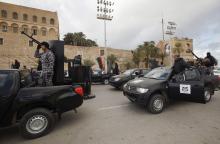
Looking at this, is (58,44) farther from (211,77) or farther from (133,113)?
(211,77)

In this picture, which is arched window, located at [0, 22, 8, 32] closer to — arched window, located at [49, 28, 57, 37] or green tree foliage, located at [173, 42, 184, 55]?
arched window, located at [49, 28, 57, 37]

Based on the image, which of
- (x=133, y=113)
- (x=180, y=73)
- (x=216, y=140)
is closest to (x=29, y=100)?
(x=133, y=113)

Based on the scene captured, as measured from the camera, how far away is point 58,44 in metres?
5.29

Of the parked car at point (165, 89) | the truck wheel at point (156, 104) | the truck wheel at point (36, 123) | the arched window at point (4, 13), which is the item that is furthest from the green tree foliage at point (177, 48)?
the truck wheel at point (36, 123)

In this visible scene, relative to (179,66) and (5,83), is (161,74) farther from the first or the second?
(5,83)

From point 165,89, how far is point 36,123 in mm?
4014

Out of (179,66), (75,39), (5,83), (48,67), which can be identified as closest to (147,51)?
(75,39)

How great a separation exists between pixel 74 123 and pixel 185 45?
55.1 m

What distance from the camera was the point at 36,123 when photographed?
12.4 feet

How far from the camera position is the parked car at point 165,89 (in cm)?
514

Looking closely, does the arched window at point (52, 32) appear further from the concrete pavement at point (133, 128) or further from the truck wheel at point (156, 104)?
the truck wheel at point (156, 104)

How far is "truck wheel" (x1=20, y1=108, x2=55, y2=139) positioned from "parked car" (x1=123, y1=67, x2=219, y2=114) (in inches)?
106

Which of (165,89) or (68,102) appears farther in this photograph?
(165,89)

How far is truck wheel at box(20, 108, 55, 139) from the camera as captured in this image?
11.9 ft
